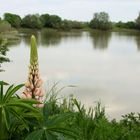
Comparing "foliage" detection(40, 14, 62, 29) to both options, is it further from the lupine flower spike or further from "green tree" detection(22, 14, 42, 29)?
the lupine flower spike

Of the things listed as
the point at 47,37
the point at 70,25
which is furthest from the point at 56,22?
the point at 47,37

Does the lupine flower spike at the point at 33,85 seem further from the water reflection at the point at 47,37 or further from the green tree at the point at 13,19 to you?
the green tree at the point at 13,19

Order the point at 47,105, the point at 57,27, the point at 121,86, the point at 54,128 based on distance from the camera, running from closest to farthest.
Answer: the point at 54,128, the point at 47,105, the point at 121,86, the point at 57,27

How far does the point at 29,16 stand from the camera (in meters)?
64.9

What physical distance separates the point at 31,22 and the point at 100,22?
16296mm

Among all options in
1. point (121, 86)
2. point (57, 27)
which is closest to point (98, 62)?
point (121, 86)

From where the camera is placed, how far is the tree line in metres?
62.8

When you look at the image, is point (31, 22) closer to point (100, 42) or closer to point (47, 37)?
point (47, 37)

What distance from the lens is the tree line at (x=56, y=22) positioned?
206 feet

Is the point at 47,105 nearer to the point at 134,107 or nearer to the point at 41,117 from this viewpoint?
the point at 41,117

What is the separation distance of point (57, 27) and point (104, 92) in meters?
57.3

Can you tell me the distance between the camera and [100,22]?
7669cm

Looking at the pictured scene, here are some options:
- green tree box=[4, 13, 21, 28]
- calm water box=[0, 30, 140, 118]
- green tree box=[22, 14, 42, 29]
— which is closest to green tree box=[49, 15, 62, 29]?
green tree box=[22, 14, 42, 29]

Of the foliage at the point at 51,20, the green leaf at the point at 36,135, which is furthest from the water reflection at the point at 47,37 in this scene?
the green leaf at the point at 36,135
